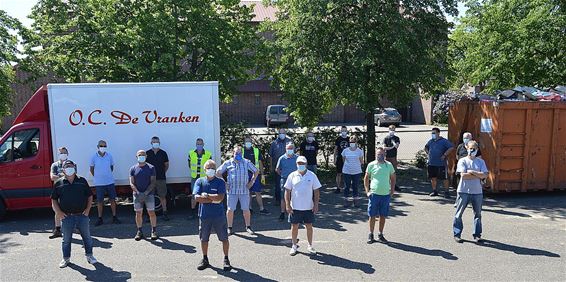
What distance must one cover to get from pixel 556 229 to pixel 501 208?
177 centimetres

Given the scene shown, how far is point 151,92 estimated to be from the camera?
416 inches

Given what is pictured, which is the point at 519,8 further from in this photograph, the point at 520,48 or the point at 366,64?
the point at 366,64

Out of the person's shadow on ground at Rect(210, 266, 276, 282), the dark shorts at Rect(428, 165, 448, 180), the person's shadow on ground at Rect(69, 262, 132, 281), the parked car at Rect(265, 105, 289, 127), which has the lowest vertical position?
the person's shadow on ground at Rect(69, 262, 132, 281)

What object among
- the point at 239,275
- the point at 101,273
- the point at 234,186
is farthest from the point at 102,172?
the point at 239,275

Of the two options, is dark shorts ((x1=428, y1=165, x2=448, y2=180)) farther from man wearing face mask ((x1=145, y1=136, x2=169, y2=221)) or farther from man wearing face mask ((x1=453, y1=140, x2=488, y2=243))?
man wearing face mask ((x1=145, y1=136, x2=169, y2=221))

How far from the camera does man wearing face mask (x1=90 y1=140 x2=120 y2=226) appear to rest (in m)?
9.99

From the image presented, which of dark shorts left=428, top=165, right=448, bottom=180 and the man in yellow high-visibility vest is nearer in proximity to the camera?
the man in yellow high-visibility vest

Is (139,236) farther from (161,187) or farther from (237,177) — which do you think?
(237,177)

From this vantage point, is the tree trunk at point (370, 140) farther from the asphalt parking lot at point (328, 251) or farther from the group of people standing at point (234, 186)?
the asphalt parking lot at point (328, 251)

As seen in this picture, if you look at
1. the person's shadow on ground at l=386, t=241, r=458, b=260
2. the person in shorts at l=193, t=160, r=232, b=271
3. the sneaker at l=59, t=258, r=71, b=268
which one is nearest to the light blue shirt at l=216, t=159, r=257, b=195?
the person in shorts at l=193, t=160, r=232, b=271

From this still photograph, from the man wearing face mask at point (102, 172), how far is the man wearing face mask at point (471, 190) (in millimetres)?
6972

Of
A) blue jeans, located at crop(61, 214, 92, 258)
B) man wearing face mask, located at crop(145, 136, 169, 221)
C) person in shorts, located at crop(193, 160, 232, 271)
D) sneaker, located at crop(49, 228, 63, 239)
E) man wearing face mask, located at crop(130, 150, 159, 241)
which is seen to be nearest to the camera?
person in shorts, located at crop(193, 160, 232, 271)

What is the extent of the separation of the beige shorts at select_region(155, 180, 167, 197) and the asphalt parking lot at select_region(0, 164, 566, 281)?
66 cm

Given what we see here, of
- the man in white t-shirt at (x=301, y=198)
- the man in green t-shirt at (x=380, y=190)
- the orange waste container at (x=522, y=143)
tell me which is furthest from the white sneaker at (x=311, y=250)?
the orange waste container at (x=522, y=143)
